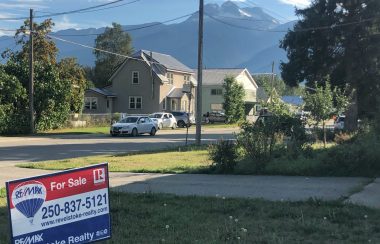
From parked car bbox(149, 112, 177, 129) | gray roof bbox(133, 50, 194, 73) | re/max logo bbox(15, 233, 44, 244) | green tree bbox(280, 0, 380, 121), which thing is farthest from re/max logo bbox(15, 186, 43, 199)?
gray roof bbox(133, 50, 194, 73)

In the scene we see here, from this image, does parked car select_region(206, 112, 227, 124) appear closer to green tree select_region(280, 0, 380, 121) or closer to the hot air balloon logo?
green tree select_region(280, 0, 380, 121)

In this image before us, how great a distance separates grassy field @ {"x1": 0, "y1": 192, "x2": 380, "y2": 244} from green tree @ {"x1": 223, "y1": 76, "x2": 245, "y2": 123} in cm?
5484

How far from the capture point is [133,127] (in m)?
37.5

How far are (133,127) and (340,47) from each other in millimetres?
15301

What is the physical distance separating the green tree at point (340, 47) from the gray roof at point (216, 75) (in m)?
43.8

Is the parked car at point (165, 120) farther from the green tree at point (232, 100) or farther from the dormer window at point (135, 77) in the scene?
the dormer window at point (135, 77)

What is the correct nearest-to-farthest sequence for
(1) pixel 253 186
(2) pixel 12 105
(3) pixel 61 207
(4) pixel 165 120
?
(3) pixel 61 207, (1) pixel 253 186, (2) pixel 12 105, (4) pixel 165 120

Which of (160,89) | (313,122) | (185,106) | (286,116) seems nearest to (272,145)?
(286,116)

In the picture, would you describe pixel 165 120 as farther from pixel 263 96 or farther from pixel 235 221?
pixel 235 221

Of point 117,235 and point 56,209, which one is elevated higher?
point 56,209

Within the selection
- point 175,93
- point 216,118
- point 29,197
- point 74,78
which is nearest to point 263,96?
point 216,118

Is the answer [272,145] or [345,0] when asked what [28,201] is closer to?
[272,145]

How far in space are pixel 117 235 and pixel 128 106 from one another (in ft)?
200

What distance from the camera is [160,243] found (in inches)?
248
